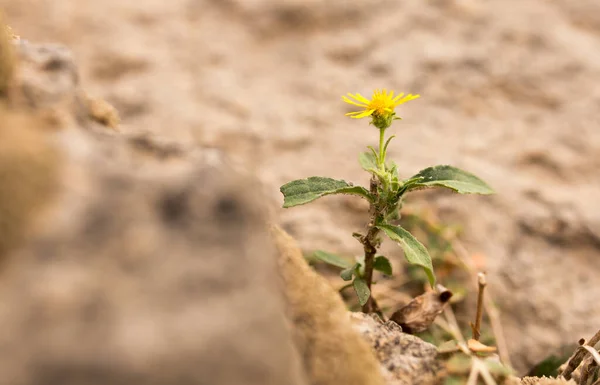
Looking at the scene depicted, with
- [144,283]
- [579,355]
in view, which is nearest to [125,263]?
[144,283]

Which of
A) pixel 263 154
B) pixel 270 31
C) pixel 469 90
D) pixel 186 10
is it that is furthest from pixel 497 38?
pixel 186 10

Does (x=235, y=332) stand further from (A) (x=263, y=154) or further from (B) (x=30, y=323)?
(A) (x=263, y=154)

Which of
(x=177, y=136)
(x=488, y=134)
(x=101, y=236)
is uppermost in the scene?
(x=177, y=136)

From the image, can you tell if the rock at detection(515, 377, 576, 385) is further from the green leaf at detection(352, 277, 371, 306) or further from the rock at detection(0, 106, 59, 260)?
the rock at detection(0, 106, 59, 260)

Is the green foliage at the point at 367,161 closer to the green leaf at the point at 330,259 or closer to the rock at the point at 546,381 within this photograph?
the green leaf at the point at 330,259

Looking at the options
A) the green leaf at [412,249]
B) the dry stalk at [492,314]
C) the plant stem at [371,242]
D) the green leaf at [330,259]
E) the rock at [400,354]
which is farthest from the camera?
the dry stalk at [492,314]

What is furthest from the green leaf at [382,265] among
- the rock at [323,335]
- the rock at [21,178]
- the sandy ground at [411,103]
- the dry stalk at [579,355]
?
the rock at [21,178]

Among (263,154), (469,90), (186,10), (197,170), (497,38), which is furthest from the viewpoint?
(186,10)

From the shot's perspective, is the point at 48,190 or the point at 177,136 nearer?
the point at 48,190
